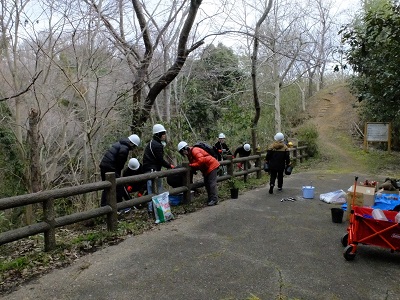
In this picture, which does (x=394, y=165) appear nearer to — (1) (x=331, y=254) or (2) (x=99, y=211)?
(1) (x=331, y=254)

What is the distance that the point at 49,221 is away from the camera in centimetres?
413

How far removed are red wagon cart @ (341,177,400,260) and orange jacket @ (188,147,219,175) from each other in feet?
10.4

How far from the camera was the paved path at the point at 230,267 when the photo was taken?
326 cm

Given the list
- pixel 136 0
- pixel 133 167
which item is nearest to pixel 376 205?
pixel 133 167

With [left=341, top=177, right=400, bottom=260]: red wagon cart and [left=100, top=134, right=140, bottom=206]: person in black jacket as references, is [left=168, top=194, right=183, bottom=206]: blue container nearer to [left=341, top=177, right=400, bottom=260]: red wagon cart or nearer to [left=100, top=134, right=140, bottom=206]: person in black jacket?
[left=100, top=134, right=140, bottom=206]: person in black jacket

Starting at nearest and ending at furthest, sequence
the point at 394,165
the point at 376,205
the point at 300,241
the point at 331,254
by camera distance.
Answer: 1. the point at 331,254
2. the point at 300,241
3. the point at 376,205
4. the point at 394,165

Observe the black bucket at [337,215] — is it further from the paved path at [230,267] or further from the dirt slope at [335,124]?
the dirt slope at [335,124]

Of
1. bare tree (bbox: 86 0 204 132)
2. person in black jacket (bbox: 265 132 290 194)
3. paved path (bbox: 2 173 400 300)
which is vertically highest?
bare tree (bbox: 86 0 204 132)

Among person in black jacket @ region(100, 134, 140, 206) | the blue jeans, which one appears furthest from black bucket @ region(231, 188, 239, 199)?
person in black jacket @ region(100, 134, 140, 206)

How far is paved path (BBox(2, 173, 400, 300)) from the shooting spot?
3260mm

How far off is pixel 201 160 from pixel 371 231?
137 inches

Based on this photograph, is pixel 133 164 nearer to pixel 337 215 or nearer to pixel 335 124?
pixel 337 215

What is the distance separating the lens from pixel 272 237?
4902 millimetres

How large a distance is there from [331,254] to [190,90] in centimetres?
1178
